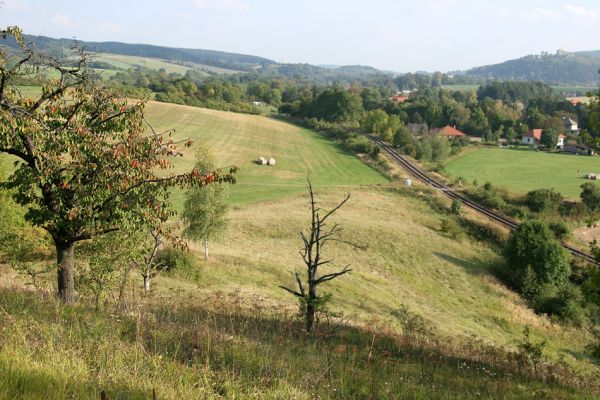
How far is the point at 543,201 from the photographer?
62875mm

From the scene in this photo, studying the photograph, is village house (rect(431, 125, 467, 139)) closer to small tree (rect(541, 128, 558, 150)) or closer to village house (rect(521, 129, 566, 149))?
village house (rect(521, 129, 566, 149))

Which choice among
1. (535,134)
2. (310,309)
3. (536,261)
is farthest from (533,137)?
(310,309)

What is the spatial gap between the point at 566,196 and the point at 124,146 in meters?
76.4

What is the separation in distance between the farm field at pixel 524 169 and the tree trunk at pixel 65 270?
2916 inches

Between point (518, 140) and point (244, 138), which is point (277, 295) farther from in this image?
point (518, 140)

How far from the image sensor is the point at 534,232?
42188 millimetres

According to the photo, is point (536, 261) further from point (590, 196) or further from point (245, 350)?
point (245, 350)

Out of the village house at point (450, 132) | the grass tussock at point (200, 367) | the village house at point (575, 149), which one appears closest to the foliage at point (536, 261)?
the grass tussock at point (200, 367)

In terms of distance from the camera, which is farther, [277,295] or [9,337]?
[277,295]

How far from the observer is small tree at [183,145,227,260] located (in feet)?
102

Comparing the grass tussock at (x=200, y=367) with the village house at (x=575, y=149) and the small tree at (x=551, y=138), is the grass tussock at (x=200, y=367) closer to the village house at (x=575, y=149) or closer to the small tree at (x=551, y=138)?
the village house at (x=575, y=149)

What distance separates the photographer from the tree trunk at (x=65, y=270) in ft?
35.5

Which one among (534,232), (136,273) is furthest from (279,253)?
(534,232)

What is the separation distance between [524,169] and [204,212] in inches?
3268
